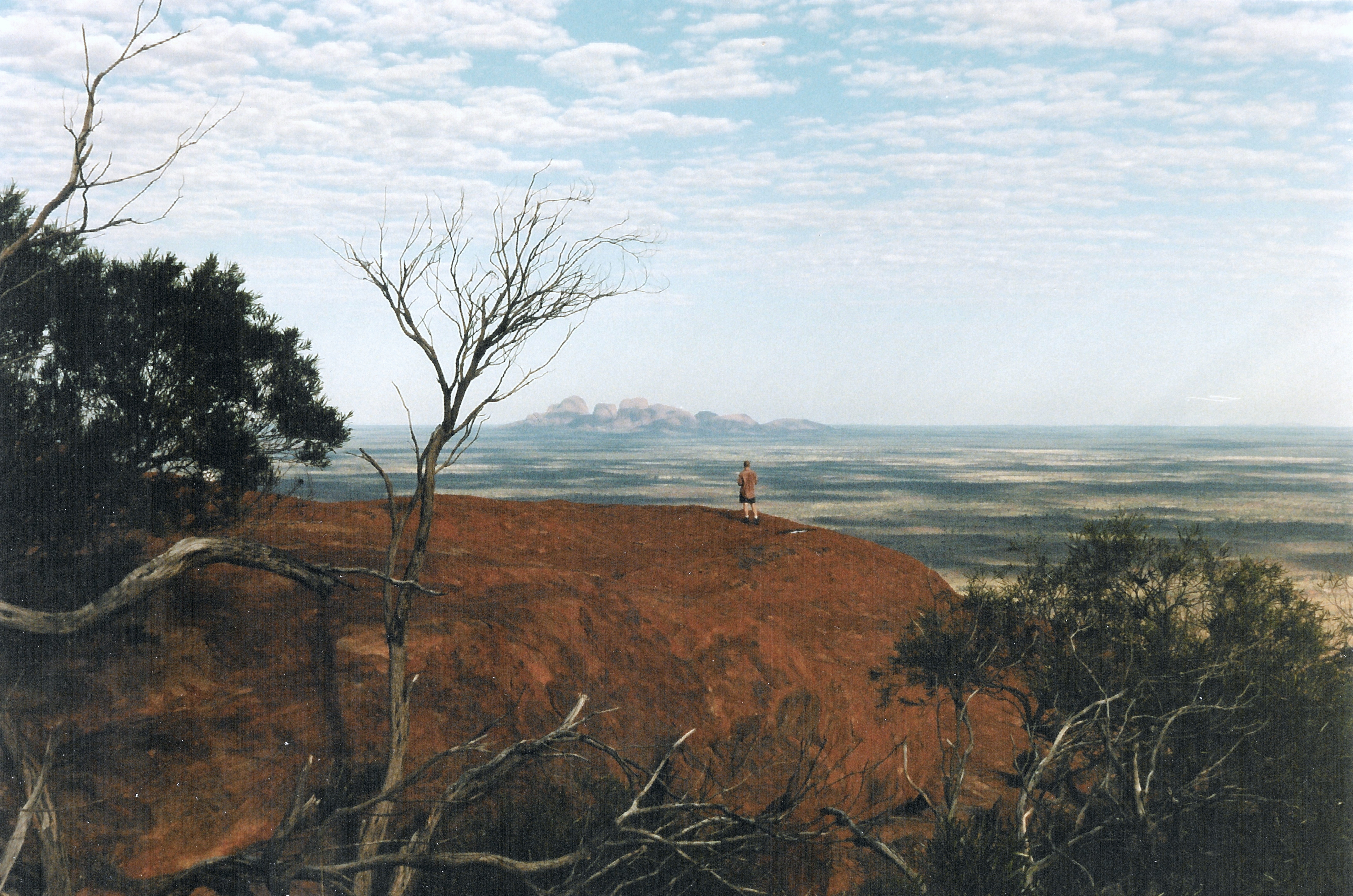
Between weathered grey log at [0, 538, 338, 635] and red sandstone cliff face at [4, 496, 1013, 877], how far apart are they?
5.88ft

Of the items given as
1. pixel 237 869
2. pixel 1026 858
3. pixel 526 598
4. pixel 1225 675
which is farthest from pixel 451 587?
pixel 1225 675

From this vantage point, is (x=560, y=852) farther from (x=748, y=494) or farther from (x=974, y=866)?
(x=748, y=494)

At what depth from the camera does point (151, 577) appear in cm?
934

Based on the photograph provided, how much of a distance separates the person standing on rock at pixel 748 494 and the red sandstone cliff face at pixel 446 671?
144 inches

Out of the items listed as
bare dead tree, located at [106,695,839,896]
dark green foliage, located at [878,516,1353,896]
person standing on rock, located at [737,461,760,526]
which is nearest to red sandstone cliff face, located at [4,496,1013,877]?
bare dead tree, located at [106,695,839,896]

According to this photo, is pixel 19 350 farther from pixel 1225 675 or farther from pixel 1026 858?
pixel 1225 675

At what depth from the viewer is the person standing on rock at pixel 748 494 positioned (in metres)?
26.9

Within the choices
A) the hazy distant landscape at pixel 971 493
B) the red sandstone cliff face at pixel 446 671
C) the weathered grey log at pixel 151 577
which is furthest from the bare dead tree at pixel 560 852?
the hazy distant landscape at pixel 971 493

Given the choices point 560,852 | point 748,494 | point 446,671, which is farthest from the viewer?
point 748,494

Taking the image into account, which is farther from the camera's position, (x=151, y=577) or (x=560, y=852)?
(x=560, y=852)

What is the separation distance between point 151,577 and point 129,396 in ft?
24.0

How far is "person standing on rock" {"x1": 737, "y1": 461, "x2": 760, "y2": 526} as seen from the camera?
2692 centimetres

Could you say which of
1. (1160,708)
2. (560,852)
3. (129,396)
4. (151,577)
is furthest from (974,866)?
(129,396)

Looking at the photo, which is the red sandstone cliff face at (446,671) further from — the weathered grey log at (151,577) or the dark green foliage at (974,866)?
the dark green foliage at (974,866)
